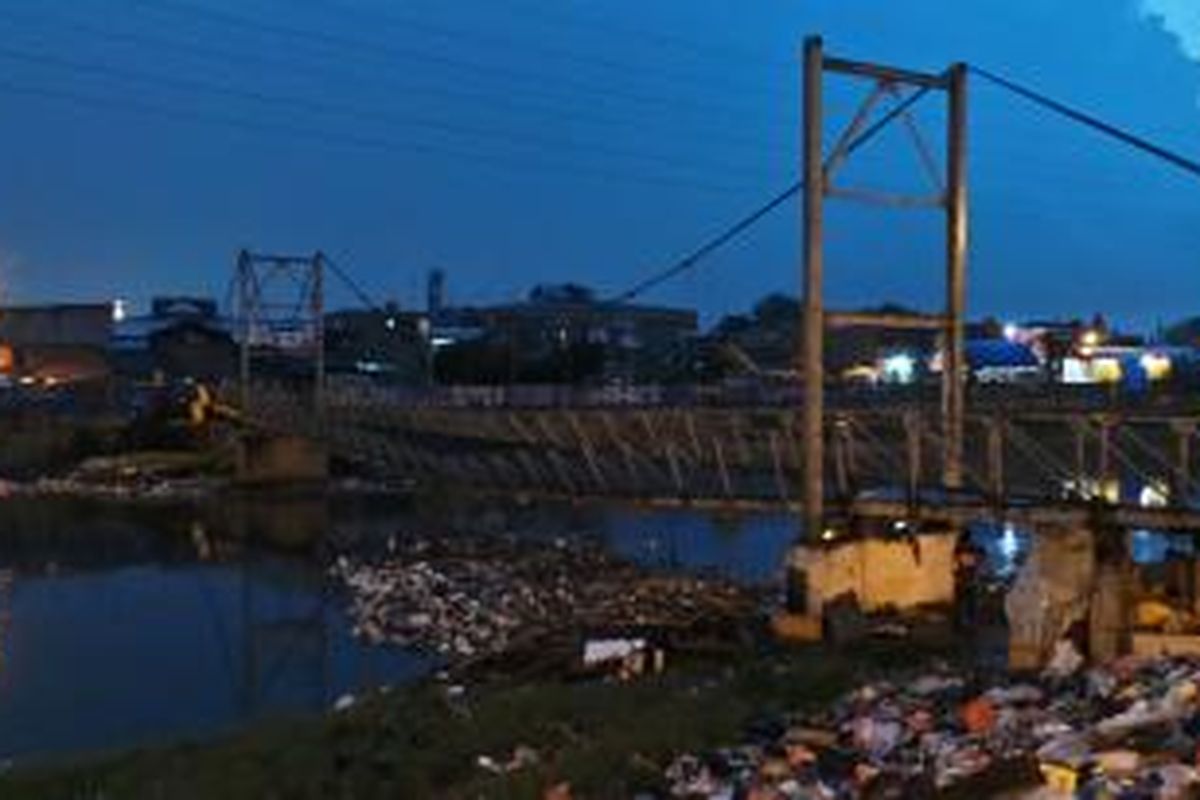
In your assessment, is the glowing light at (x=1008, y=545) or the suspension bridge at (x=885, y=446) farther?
the glowing light at (x=1008, y=545)

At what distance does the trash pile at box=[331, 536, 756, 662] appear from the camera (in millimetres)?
30656

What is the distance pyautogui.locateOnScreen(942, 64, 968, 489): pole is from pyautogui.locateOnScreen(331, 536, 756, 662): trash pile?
3.78m

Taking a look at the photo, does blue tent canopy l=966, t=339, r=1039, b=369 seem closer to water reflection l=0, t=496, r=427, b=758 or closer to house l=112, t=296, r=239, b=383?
house l=112, t=296, r=239, b=383

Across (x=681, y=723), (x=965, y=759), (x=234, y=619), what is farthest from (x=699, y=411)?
(x=965, y=759)

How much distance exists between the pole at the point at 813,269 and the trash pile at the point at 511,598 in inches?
85.5

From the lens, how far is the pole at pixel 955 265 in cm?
2747

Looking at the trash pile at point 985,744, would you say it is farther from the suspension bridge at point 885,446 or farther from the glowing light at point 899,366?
the glowing light at point 899,366

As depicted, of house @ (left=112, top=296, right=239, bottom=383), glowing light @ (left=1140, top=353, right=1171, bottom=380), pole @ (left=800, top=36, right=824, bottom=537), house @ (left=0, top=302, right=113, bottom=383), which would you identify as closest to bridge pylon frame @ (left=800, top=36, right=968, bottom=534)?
pole @ (left=800, top=36, right=824, bottom=537)

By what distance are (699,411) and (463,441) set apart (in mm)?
29397

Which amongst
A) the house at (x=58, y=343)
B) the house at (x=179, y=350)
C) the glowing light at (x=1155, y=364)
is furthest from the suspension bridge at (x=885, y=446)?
the house at (x=58, y=343)

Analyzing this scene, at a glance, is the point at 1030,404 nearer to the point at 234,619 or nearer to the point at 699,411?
the point at 699,411

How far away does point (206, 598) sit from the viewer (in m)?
42.2

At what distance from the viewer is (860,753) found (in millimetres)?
14672

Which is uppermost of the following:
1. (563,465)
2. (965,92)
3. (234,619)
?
(965,92)
